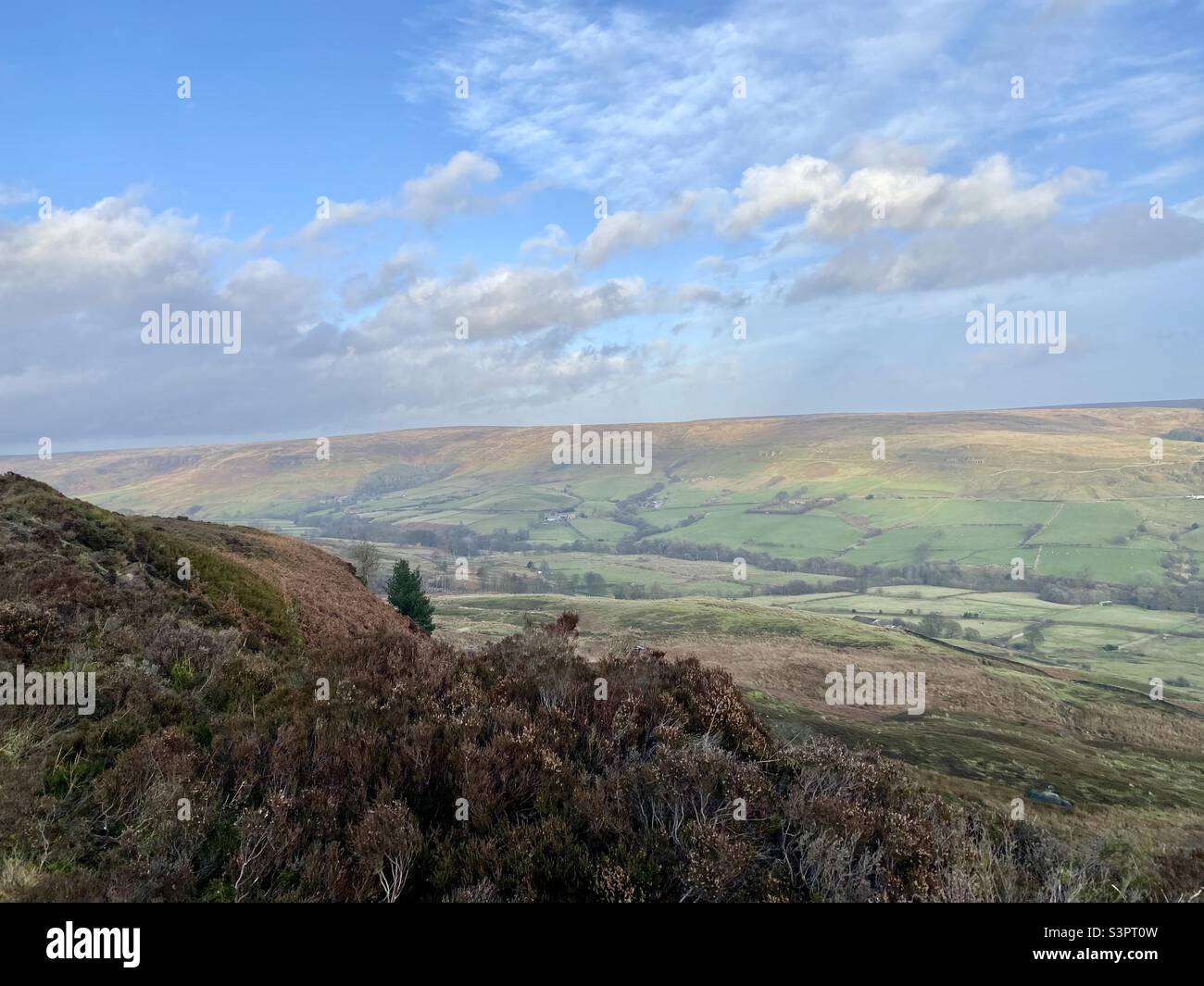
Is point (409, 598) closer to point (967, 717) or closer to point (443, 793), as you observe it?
point (443, 793)

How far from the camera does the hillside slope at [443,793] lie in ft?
18.5

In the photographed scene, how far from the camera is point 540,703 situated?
919cm

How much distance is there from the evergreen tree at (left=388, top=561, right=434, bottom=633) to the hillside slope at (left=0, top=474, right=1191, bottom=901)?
770 inches

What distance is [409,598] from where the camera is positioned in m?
31.1

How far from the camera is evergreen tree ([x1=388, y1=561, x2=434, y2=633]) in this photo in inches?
1212

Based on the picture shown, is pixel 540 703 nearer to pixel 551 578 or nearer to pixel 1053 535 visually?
pixel 551 578

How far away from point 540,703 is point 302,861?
3.99 metres

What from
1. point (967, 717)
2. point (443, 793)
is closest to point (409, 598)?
point (443, 793)

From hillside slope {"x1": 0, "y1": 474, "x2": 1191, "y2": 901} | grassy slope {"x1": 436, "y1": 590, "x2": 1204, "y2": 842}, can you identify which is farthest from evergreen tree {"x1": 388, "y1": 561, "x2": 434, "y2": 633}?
hillside slope {"x1": 0, "y1": 474, "x2": 1191, "y2": 901}

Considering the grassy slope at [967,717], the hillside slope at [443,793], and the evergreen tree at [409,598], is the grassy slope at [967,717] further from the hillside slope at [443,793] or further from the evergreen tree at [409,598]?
the hillside slope at [443,793]

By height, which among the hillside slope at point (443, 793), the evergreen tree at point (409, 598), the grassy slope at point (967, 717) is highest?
the hillside slope at point (443, 793)

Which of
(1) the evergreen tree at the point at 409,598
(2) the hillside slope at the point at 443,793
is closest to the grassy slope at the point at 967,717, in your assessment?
(1) the evergreen tree at the point at 409,598

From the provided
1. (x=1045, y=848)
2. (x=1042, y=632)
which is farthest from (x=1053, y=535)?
(x=1045, y=848)

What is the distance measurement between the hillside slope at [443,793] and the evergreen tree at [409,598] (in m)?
19.6
